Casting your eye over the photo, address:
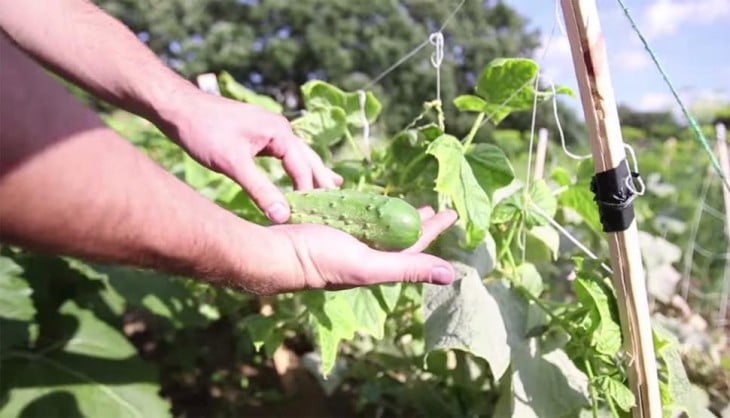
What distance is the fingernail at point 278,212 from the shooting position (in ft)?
3.72

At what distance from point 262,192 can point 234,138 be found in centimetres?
12

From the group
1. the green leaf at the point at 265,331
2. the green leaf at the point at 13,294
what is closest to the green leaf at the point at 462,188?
the green leaf at the point at 265,331

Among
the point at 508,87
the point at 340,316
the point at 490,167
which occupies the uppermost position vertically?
the point at 508,87

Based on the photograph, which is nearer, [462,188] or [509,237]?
[462,188]

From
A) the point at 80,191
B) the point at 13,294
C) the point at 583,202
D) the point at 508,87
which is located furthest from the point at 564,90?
the point at 13,294

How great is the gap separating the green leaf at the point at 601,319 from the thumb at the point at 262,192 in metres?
0.43

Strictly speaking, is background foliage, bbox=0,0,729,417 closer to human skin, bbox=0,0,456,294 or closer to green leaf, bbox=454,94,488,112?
green leaf, bbox=454,94,488,112

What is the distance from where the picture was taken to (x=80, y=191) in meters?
0.67

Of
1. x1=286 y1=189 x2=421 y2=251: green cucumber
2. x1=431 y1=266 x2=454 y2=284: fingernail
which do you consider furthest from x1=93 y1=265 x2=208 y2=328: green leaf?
x1=431 y1=266 x2=454 y2=284: fingernail

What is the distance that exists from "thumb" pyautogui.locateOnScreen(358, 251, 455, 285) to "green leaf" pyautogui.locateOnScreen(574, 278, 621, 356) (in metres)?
0.26

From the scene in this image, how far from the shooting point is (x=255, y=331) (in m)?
1.49

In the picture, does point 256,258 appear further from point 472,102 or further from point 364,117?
point 364,117

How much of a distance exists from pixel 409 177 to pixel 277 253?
1.92 ft

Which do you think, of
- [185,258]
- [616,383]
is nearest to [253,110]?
[185,258]
